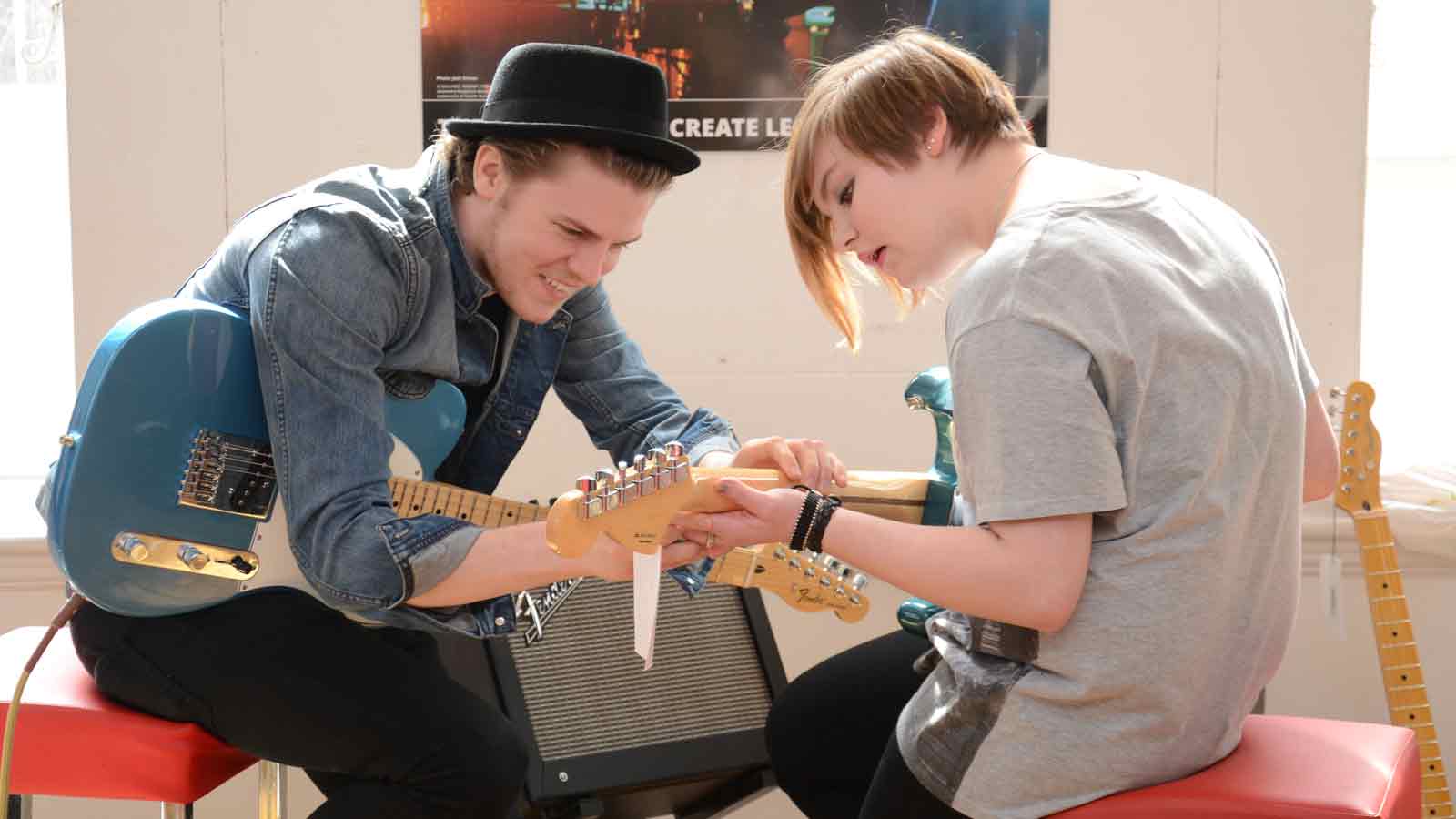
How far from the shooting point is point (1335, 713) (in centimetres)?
293

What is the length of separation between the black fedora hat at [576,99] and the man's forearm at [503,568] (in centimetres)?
47

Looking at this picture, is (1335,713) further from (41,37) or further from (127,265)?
(41,37)

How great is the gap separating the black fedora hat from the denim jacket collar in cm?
11

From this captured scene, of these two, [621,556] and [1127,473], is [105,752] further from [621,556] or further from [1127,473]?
[1127,473]

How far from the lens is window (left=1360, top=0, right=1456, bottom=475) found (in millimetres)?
3020

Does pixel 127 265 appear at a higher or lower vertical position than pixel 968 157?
lower

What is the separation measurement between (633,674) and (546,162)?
3.21ft

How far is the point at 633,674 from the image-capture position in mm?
2314

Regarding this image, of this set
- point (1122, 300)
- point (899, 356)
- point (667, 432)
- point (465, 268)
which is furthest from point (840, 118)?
point (899, 356)

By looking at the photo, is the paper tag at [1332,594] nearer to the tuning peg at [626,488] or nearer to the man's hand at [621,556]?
the man's hand at [621,556]

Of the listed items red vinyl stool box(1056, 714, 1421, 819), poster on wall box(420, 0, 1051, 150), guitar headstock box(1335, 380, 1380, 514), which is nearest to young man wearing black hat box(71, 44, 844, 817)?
red vinyl stool box(1056, 714, 1421, 819)

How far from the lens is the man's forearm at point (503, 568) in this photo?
1.54 metres

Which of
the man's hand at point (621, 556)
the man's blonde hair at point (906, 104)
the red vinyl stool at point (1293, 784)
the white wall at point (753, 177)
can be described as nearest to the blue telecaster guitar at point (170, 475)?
the man's hand at point (621, 556)

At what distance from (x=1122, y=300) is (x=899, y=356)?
5.46ft
